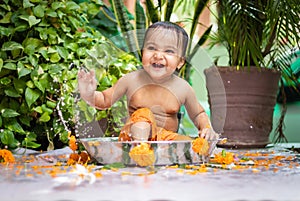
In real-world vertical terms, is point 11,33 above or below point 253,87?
above

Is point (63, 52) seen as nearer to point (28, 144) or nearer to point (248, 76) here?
point (28, 144)

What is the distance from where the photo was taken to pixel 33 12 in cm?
162

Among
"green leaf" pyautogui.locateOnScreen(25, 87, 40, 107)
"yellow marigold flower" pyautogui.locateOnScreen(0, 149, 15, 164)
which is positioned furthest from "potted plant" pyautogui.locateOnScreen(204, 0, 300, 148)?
"yellow marigold flower" pyautogui.locateOnScreen(0, 149, 15, 164)

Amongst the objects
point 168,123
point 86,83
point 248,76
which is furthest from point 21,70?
point 248,76

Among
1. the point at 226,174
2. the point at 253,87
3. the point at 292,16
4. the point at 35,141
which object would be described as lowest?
the point at 35,141

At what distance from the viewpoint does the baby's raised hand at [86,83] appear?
1154 millimetres

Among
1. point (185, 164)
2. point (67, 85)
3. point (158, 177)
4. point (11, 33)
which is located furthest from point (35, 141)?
point (158, 177)

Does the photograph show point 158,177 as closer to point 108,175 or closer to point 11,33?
point 108,175

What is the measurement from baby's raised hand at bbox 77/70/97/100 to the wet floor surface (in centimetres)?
20

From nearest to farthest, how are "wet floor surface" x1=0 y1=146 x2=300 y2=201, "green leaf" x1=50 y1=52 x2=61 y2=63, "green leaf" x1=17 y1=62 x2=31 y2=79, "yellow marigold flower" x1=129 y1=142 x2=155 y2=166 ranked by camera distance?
1. "wet floor surface" x1=0 y1=146 x2=300 y2=201
2. "yellow marigold flower" x1=129 y1=142 x2=155 y2=166
3. "green leaf" x1=17 y1=62 x2=31 y2=79
4. "green leaf" x1=50 y1=52 x2=61 y2=63

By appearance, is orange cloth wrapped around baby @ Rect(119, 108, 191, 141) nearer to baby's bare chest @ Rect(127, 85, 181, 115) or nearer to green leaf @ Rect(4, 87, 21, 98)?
baby's bare chest @ Rect(127, 85, 181, 115)

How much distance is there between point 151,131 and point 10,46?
713 mm

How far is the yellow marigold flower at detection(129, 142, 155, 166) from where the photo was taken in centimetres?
105

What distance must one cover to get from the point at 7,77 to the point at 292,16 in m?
1.14
